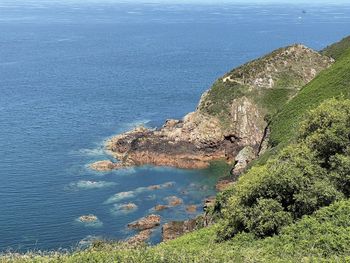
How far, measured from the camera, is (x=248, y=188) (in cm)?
2789

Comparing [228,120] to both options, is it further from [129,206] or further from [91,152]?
[129,206]

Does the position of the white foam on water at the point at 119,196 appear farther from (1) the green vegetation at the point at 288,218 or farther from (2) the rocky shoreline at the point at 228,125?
(1) the green vegetation at the point at 288,218

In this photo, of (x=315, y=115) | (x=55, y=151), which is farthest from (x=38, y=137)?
(x=315, y=115)

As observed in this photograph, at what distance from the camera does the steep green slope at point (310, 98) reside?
183 feet

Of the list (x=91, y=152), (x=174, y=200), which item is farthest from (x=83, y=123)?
(x=174, y=200)

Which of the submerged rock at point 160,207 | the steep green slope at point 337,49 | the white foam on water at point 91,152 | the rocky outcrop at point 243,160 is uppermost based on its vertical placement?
the steep green slope at point 337,49

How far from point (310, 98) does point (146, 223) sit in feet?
79.3

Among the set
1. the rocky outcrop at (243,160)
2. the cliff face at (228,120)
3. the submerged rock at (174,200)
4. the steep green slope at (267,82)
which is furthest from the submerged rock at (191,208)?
the steep green slope at (267,82)

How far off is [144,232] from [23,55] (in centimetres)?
12073

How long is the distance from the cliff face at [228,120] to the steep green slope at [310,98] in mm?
10806

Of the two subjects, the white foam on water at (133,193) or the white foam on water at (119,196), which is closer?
the white foam on water at (119,196)

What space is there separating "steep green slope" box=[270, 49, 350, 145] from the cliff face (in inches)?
425

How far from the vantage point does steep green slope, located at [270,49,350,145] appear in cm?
5572

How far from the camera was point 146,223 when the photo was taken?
56.3m
